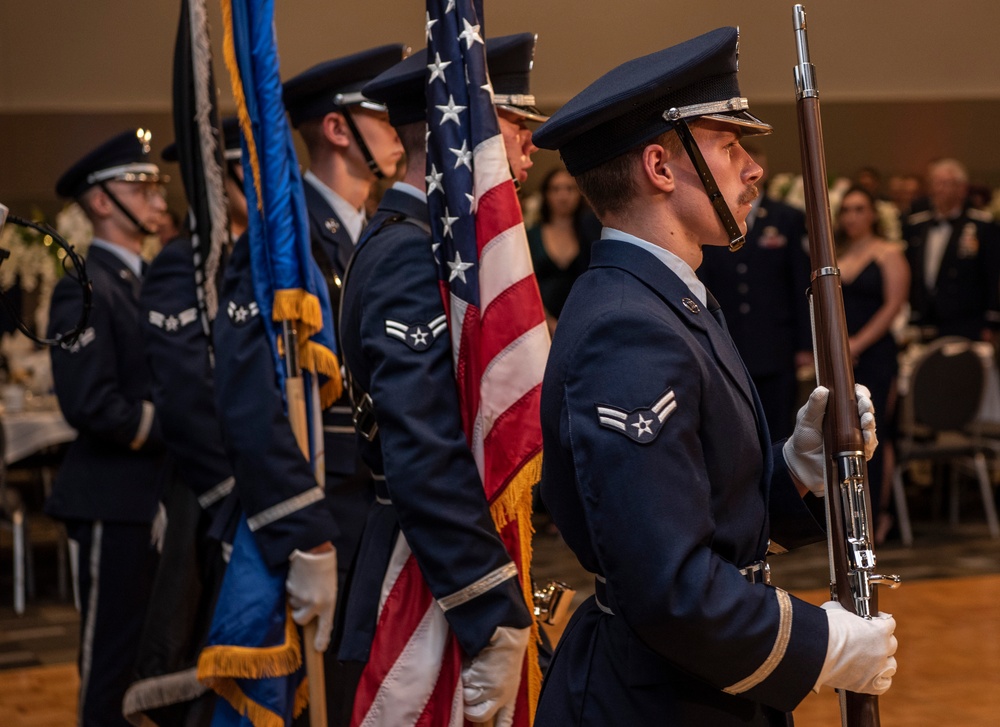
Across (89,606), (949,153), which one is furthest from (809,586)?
(949,153)

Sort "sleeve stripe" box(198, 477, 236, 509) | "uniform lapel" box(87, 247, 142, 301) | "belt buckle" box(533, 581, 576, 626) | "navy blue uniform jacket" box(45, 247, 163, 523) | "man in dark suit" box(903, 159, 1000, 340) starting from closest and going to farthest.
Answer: "belt buckle" box(533, 581, 576, 626) → "sleeve stripe" box(198, 477, 236, 509) → "navy blue uniform jacket" box(45, 247, 163, 523) → "uniform lapel" box(87, 247, 142, 301) → "man in dark suit" box(903, 159, 1000, 340)

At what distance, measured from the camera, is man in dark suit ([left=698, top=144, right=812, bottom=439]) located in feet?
18.3

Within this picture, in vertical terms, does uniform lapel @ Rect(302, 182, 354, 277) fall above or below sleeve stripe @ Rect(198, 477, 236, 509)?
above

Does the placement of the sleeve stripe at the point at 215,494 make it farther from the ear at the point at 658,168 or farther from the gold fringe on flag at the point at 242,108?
the ear at the point at 658,168

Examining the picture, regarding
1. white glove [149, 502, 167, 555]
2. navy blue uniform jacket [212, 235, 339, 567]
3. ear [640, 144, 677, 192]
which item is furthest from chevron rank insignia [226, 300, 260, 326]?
ear [640, 144, 677, 192]

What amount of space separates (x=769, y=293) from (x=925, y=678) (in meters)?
2.26

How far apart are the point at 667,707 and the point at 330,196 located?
1475 mm

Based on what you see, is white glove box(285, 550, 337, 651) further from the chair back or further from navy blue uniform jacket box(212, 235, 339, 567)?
the chair back

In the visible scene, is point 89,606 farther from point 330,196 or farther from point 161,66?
point 161,66

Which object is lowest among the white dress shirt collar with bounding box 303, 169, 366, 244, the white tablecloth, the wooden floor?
the wooden floor

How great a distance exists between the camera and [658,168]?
140 cm

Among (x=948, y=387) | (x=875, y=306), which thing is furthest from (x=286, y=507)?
(x=948, y=387)

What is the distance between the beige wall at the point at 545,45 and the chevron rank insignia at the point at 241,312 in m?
4.49

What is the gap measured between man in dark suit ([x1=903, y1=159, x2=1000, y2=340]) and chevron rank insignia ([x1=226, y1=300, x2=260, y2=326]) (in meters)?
5.12
